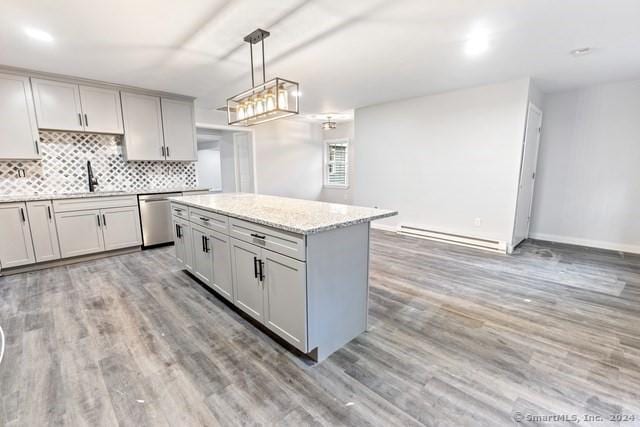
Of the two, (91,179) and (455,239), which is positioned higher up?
(91,179)

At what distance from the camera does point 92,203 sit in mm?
3781

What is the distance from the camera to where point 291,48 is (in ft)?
9.03

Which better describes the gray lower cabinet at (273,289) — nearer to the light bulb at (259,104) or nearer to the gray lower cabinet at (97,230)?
the light bulb at (259,104)

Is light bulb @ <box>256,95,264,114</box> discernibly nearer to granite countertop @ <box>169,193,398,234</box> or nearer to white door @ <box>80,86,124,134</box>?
granite countertop @ <box>169,193,398,234</box>

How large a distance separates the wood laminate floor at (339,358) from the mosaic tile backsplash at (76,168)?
1.33m

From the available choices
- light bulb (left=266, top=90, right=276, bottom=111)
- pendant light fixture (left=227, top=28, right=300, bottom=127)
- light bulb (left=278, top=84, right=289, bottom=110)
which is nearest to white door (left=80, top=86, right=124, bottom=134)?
pendant light fixture (left=227, top=28, right=300, bottom=127)

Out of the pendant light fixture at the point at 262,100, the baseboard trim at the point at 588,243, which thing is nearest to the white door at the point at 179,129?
the pendant light fixture at the point at 262,100

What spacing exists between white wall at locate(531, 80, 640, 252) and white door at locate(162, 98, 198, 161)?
556 cm

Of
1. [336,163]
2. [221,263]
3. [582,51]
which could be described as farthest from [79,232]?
[582,51]

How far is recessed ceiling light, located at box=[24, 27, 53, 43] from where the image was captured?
93.0 inches

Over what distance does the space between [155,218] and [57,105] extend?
177 cm

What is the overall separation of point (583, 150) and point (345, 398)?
4936 millimetres

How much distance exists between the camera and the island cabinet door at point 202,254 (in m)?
2.68

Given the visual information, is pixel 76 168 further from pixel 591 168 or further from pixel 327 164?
pixel 591 168
